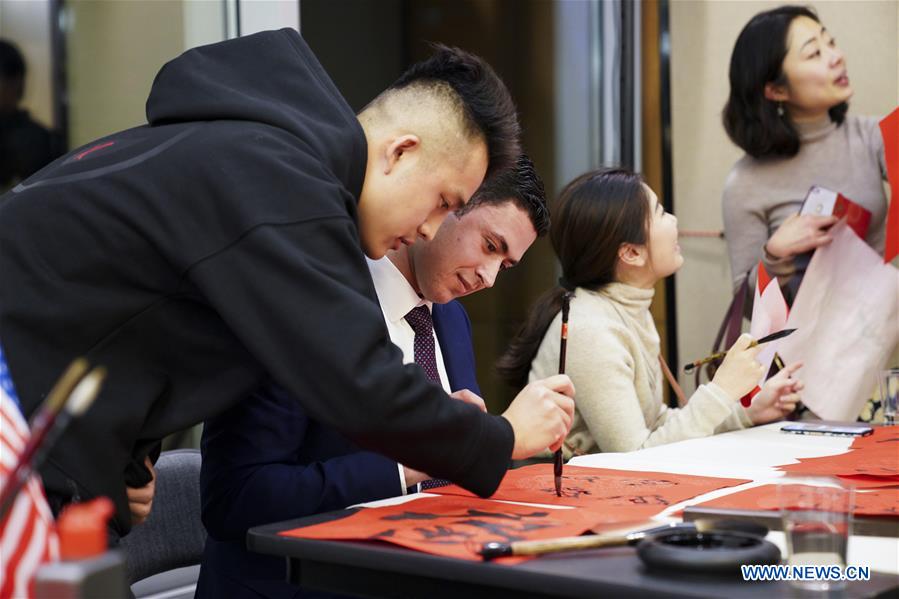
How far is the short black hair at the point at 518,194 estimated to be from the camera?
1853 mm

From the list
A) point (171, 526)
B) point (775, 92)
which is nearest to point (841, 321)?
point (775, 92)

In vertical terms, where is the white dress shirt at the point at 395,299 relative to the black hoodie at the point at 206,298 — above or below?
below

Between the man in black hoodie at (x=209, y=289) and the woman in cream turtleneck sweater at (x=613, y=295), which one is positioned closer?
the man in black hoodie at (x=209, y=289)

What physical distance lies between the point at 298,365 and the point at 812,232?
1963mm

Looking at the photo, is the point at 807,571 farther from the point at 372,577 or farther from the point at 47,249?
the point at 47,249

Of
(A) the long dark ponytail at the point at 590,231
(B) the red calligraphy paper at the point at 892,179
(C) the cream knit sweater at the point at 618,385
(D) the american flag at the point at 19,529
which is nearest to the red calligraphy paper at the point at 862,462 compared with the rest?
(C) the cream knit sweater at the point at 618,385

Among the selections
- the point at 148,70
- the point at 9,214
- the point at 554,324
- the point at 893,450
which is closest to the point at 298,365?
the point at 9,214

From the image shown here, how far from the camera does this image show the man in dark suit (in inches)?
56.4

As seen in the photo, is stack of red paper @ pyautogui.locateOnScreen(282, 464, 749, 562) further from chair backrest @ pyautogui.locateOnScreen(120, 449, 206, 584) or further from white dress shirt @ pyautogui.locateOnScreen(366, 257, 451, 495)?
chair backrest @ pyautogui.locateOnScreen(120, 449, 206, 584)

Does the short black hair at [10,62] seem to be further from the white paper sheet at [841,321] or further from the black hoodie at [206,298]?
the white paper sheet at [841,321]

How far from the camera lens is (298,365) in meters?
1.15

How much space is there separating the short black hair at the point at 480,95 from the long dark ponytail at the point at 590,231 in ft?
3.02

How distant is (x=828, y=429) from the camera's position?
2221 mm

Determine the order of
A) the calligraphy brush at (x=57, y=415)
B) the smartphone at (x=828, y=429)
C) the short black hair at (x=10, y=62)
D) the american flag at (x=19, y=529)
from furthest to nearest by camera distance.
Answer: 1. the short black hair at (x=10, y=62)
2. the smartphone at (x=828, y=429)
3. the american flag at (x=19, y=529)
4. the calligraphy brush at (x=57, y=415)
